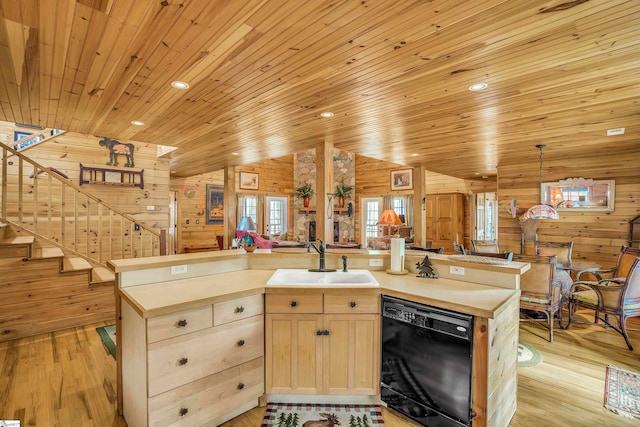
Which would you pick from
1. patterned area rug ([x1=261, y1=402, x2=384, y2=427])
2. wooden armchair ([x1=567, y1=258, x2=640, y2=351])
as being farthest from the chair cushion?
patterned area rug ([x1=261, y1=402, x2=384, y2=427])

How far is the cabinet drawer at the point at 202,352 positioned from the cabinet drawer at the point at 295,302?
14 centimetres

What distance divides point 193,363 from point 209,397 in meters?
0.28

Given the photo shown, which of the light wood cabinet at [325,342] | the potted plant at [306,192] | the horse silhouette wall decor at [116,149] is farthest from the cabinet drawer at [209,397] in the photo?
the potted plant at [306,192]

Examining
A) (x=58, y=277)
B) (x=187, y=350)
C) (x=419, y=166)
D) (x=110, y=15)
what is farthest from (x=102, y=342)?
(x=419, y=166)

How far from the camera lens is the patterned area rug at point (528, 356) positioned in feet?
9.60

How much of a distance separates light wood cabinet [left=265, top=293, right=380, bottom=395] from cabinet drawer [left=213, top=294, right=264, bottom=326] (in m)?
0.08

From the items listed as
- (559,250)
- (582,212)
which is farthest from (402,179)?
(559,250)

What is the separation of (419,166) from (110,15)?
5.17m

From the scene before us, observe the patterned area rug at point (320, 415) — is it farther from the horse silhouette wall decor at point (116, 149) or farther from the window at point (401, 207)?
the window at point (401, 207)

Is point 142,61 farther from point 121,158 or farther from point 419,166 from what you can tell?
point 419,166

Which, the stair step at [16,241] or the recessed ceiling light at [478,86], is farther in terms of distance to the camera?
the stair step at [16,241]

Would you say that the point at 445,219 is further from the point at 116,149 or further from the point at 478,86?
the point at 116,149

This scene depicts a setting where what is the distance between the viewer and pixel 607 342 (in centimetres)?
340

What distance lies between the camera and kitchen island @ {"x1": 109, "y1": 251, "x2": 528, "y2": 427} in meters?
1.71
